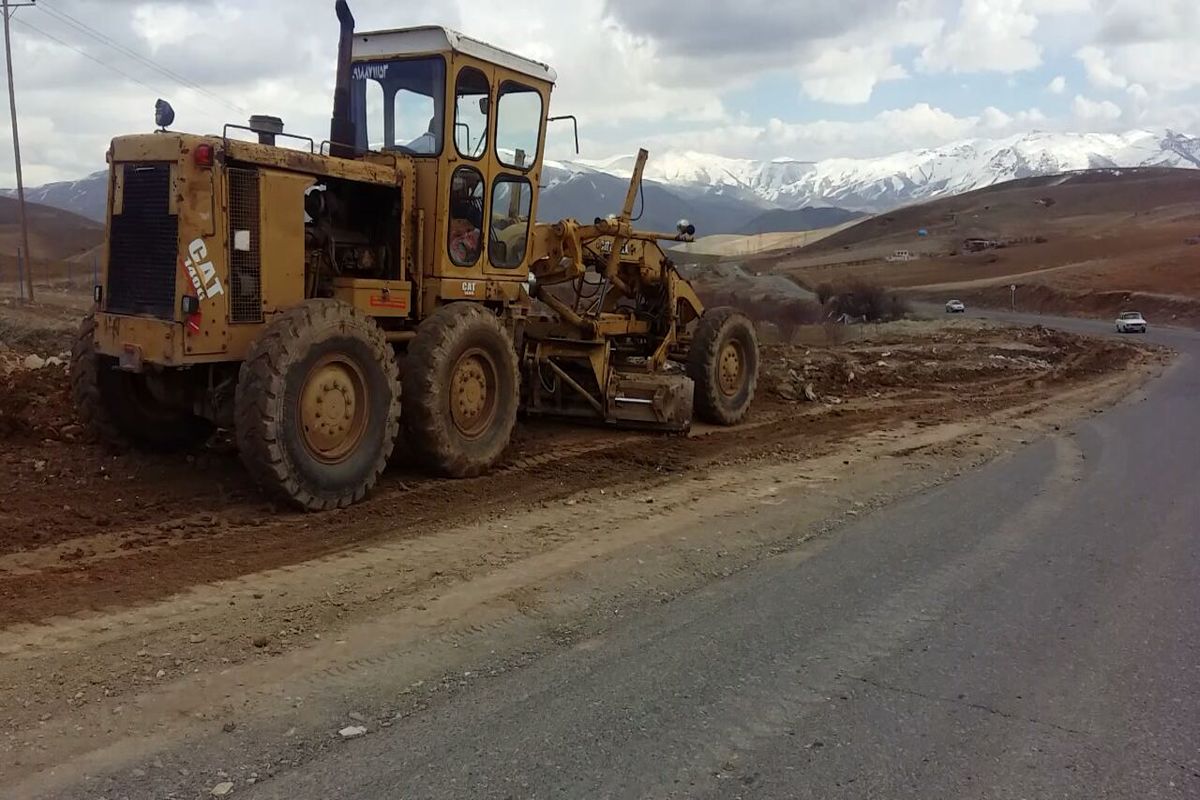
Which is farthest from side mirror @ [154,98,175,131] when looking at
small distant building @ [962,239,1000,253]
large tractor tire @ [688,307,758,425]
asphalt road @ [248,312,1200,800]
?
small distant building @ [962,239,1000,253]

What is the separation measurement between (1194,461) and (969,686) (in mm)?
7595

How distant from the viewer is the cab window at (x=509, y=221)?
9.31 m

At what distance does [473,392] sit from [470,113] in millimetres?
2513

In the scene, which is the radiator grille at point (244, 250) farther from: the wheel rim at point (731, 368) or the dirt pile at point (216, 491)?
the wheel rim at point (731, 368)

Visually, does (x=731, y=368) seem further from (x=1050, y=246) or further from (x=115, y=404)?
(x=1050, y=246)

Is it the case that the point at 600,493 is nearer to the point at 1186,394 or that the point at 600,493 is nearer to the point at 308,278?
the point at 308,278

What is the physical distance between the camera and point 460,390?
8.51 meters

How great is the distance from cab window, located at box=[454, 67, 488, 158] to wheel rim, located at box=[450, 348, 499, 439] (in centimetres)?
186

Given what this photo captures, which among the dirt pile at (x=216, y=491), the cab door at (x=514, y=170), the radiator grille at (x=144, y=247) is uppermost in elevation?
the cab door at (x=514, y=170)

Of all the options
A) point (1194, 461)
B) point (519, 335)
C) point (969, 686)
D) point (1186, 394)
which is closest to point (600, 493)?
point (519, 335)

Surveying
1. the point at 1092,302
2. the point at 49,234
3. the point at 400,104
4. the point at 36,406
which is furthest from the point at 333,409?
the point at 49,234

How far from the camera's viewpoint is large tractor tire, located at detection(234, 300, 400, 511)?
21.8ft

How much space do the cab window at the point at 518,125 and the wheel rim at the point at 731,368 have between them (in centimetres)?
398

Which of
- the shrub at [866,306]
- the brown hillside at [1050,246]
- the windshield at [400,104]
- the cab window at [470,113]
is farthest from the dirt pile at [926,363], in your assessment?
the brown hillside at [1050,246]
